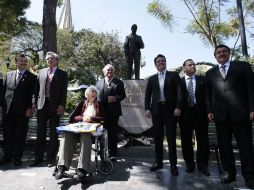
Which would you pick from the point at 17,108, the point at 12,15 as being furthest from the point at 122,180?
the point at 12,15

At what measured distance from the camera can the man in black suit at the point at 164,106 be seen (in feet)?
18.7

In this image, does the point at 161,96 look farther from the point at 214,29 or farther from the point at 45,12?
the point at 214,29

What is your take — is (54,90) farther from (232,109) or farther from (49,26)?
(49,26)

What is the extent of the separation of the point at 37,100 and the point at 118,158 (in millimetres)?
2119

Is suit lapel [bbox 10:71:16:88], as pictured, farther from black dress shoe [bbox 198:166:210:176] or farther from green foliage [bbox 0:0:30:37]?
green foliage [bbox 0:0:30:37]

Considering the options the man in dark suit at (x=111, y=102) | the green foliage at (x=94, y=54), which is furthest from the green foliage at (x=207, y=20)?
the green foliage at (x=94, y=54)

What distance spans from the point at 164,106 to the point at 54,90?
2.19m

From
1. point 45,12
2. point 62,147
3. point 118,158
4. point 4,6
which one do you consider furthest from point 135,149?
point 4,6

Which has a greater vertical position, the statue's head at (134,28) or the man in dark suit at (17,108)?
the statue's head at (134,28)

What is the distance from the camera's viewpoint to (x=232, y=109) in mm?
5023

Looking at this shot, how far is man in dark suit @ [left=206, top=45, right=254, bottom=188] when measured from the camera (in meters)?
4.96

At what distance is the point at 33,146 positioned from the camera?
7.89m

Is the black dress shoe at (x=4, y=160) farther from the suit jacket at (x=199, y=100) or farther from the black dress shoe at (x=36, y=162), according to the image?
the suit jacket at (x=199, y=100)

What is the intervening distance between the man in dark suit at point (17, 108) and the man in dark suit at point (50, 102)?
0.22m
